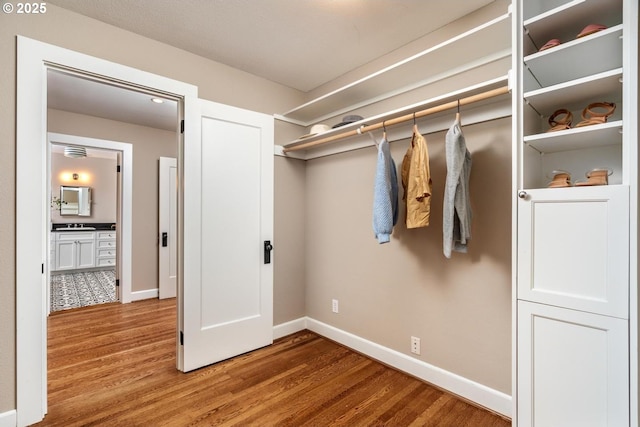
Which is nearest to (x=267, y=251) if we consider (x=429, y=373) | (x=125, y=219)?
(x=429, y=373)

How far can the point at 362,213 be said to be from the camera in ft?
8.56

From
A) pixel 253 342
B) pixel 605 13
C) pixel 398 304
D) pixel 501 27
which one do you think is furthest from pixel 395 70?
pixel 253 342

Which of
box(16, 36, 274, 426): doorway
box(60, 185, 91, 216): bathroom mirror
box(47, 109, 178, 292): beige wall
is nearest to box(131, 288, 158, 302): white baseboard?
box(47, 109, 178, 292): beige wall

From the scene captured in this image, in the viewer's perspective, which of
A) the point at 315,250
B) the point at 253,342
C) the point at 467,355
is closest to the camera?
the point at 467,355

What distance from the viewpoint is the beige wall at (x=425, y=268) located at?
5.94ft

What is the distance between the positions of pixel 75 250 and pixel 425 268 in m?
7.14

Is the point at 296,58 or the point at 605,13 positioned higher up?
the point at 296,58

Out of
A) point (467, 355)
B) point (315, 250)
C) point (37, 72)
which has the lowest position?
point (467, 355)

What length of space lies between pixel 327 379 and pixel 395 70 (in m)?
2.27

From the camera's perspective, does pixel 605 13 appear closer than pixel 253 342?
Yes

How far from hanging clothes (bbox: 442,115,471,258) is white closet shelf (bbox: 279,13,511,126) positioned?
1.65 feet

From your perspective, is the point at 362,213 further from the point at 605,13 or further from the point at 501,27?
the point at 605,13

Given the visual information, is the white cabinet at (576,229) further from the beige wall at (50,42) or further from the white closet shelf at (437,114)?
the beige wall at (50,42)

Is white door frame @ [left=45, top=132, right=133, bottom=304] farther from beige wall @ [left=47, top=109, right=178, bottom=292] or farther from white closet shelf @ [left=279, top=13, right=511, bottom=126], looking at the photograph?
white closet shelf @ [left=279, top=13, right=511, bottom=126]
